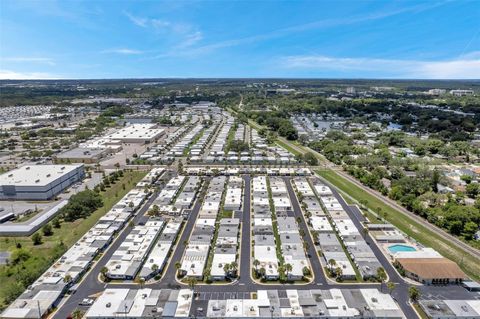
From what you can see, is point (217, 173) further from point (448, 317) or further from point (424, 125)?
point (424, 125)

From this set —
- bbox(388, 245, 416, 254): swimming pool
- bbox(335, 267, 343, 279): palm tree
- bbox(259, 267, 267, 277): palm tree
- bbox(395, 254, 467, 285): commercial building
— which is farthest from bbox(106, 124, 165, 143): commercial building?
bbox(395, 254, 467, 285): commercial building

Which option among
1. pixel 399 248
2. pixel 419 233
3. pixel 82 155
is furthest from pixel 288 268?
pixel 82 155

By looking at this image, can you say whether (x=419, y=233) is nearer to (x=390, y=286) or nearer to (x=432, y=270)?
(x=432, y=270)

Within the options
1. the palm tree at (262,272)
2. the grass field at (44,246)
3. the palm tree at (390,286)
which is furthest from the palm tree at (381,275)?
the grass field at (44,246)

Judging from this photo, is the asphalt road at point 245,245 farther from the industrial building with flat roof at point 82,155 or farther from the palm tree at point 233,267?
the industrial building with flat roof at point 82,155

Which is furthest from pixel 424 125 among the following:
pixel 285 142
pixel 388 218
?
pixel 388 218

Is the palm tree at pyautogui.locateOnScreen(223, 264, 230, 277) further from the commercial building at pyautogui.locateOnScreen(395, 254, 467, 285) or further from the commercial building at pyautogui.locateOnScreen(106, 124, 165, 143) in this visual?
the commercial building at pyautogui.locateOnScreen(106, 124, 165, 143)
